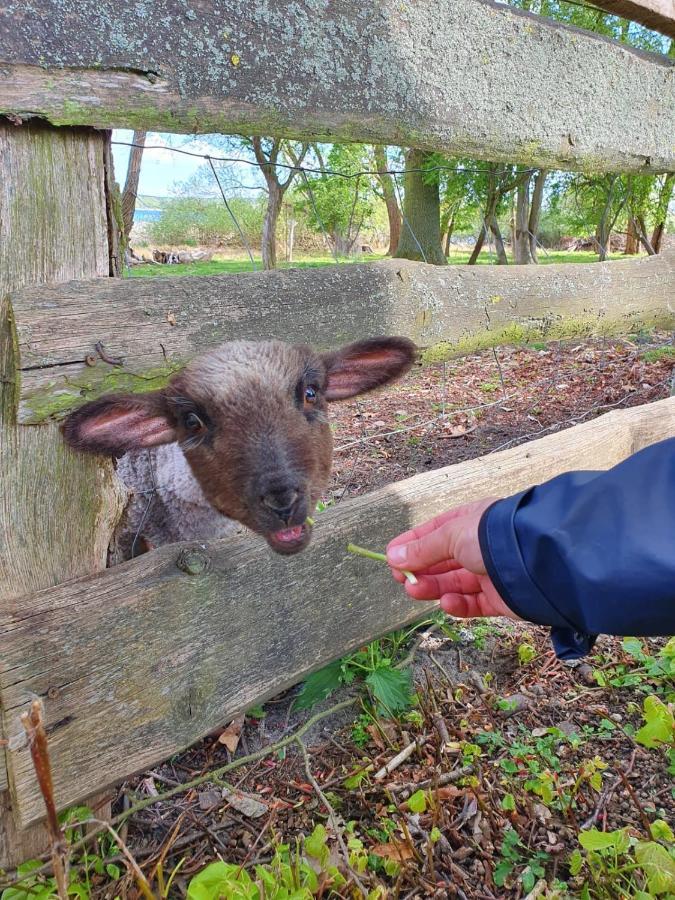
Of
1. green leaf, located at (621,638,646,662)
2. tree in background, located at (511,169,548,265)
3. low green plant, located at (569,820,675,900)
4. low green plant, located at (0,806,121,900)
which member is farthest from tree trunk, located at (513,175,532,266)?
low green plant, located at (0,806,121,900)

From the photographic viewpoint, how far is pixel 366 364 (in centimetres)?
202

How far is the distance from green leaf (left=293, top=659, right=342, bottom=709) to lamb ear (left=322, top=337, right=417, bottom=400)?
104cm

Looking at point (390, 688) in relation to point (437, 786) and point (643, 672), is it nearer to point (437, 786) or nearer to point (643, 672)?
point (437, 786)

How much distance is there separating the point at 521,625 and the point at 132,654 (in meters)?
1.87

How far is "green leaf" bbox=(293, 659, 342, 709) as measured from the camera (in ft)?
7.86

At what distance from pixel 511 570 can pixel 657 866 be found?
0.93 meters

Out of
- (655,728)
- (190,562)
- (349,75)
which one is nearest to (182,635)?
(190,562)

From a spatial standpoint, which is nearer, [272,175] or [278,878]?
[278,878]

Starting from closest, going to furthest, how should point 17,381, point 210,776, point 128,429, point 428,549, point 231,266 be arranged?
1. point 17,381
2. point 428,549
3. point 128,429
4. point 210,776
5. point 231,266

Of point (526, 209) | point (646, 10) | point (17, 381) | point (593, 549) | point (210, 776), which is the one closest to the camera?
point (593, 549)

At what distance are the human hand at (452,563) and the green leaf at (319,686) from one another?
93 cm

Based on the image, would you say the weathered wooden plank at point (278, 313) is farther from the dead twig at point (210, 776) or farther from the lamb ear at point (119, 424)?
the dead twig at point (210, 776)

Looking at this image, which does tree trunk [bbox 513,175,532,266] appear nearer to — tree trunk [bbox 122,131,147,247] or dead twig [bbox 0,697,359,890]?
tree trunk [bbox 122,131,147,247]

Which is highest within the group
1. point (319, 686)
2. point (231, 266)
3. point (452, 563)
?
point (231, 266)
